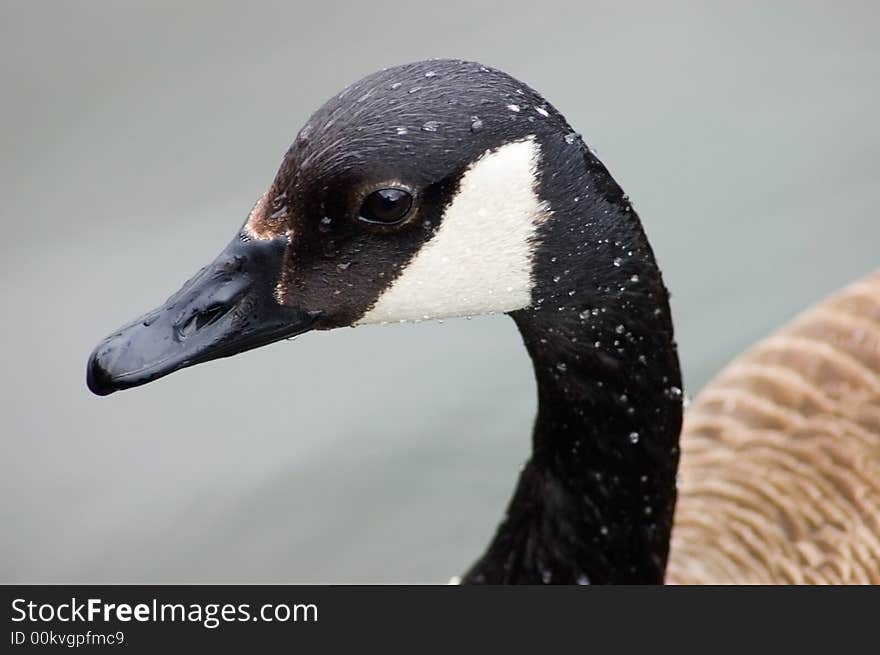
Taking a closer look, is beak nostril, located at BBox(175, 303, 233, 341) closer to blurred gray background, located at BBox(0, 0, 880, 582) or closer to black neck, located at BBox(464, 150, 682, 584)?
black neck, located at BBox(464, 150, 682, 584)

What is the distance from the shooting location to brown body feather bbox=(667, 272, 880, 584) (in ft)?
10.9

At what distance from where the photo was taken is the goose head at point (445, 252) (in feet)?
7.64

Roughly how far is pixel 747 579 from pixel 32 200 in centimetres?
320

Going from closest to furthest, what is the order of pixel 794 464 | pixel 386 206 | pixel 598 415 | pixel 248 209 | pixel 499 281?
pixel 386 206 < pixel 499 281 < pixel 598 415 < pixel 794 464 < pixel 248 209

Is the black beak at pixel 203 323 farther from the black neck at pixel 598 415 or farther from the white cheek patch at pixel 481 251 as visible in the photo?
the black neck at pixel 598 415

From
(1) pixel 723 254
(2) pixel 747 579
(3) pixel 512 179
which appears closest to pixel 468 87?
(3) pixel 512 179

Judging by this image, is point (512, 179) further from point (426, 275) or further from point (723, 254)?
point (723, 254)

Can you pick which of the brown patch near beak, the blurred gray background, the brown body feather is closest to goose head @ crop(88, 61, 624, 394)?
the brown patch near beak


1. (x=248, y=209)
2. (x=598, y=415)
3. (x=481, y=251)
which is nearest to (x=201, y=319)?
(x=481, y=251)

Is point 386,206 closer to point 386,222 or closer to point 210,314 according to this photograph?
point 386,222

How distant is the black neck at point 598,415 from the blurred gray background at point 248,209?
54.6 inches

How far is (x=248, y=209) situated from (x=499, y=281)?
255 centimetres

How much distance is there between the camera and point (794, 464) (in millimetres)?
3486
